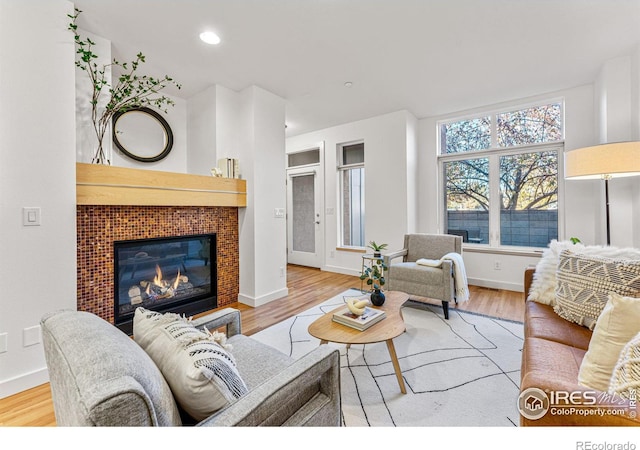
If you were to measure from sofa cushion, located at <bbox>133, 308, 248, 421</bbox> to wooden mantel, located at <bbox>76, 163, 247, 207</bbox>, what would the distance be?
1.78 metres

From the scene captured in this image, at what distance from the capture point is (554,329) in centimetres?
153

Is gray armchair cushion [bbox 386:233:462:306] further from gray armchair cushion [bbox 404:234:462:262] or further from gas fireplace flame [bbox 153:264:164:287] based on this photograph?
gas fireplace flame [bbox 153:264:164:287]

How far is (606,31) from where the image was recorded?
2393mm

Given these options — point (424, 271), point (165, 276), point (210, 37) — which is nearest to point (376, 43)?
point (210, 37)

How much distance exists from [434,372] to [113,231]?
278 centimetres

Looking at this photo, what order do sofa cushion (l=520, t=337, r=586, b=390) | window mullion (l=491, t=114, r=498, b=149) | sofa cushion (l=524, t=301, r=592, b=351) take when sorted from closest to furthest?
sofa cushion (l=520, t=337, r=586, b=390) → sofa cushion (l=524, t=301, r=592, b=351) → window mullion (l=491, t=114, r=498, b=149)

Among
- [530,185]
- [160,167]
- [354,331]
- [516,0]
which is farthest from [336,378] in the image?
[530,185]

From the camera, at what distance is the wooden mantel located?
2176mm

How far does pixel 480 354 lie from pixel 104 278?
310 centimetres

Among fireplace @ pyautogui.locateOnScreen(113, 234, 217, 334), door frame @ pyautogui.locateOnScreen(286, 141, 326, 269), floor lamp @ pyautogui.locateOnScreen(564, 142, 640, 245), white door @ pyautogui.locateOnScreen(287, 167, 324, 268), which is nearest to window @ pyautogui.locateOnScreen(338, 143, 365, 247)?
door frame @ pyautogui.locateOnScreen(286, 141, 326, 269)

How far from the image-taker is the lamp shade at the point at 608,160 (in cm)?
220

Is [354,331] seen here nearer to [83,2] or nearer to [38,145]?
[38,145]

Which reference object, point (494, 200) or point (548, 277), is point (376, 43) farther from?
point (494, 200)
